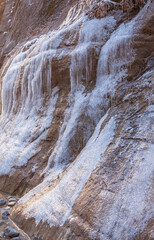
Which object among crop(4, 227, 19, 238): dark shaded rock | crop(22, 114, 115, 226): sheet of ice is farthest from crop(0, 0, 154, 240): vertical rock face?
crop(4, 227, 19, 238): dark shaded rock

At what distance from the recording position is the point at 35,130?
331 inches

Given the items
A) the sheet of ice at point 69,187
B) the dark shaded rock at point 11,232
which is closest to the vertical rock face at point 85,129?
the sheet of ice at point 69,187

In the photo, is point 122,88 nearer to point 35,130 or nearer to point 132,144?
point 132,144

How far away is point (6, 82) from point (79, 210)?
29.5 ft

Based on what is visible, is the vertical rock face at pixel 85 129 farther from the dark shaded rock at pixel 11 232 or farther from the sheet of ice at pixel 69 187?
the dark shaded rock at pixel 11 232

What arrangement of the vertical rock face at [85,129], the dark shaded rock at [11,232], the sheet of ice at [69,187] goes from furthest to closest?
the dark shaded rock at [11,232] → the sheet of ice at [69,187] → the vertical rock face at [85,129]

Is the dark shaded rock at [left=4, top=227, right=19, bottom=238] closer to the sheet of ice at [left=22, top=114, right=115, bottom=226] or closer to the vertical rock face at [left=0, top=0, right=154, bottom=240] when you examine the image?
the vertical rock face at [left=0, top=0, right=154, bottom=240]

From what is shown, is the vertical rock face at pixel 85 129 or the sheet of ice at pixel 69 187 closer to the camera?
the vertical rock face at pixel 85 129

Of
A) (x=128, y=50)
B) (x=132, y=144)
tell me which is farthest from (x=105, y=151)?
(x=128, y=50)

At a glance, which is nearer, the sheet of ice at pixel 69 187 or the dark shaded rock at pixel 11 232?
the sheet of ice at pixel 69 187

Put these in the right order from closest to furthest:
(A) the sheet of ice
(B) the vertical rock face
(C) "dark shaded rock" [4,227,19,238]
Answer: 1. (B) the vertical rock face
2. (A) the sheet of ice
3. (C) "dark shaded rock" [4,227,19,238]

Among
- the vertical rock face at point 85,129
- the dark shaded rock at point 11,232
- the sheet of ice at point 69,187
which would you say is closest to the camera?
the vertical rock face at point 85,129

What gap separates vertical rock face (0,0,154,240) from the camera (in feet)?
13.5

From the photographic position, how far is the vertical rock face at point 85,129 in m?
4.13
